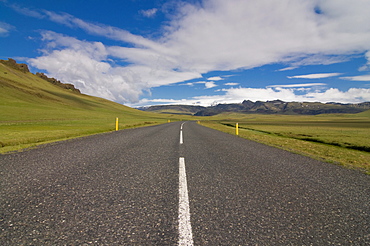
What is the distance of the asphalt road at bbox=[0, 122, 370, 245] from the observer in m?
2.63

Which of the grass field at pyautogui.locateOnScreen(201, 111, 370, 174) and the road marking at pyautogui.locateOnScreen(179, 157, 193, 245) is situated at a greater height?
the road marking at pyautogui.locateOnScreen(179, 157, 193, 245)

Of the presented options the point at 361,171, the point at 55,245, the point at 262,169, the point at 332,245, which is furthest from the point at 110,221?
the point at 361,171

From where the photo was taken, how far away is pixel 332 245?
249 cm

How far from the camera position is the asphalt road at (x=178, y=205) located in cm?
263

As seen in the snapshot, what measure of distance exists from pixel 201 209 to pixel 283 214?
1375mm

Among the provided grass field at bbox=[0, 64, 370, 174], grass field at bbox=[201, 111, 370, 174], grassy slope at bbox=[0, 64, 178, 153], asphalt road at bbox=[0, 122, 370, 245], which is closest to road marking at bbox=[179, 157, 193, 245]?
asphalt road at bbox=[0, 122, 370, 245]

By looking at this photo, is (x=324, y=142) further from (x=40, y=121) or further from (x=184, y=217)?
(x=40, y=121)

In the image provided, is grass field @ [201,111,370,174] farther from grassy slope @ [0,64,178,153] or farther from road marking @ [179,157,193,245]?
grassy slope @ [0,64,178,153]

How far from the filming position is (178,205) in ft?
11.5

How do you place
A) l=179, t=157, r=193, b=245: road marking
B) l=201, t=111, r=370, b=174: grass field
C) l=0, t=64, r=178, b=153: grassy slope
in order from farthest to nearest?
l=0, t=64, r=178, b=153: grassy slope < l=201, t=111, r=370, b=174: grass field < l=179, t=157, r=193, b=245: road marking

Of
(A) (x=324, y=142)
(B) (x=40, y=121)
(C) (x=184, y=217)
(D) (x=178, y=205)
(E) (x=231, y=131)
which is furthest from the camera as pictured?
(B) (x=40, y=121)

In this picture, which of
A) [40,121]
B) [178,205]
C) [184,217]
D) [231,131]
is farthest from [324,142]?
[40,121]

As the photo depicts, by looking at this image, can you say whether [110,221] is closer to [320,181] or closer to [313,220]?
[313,220]

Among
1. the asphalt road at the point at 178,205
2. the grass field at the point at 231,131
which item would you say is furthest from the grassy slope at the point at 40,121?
the asphalt road at the point at 178,205
